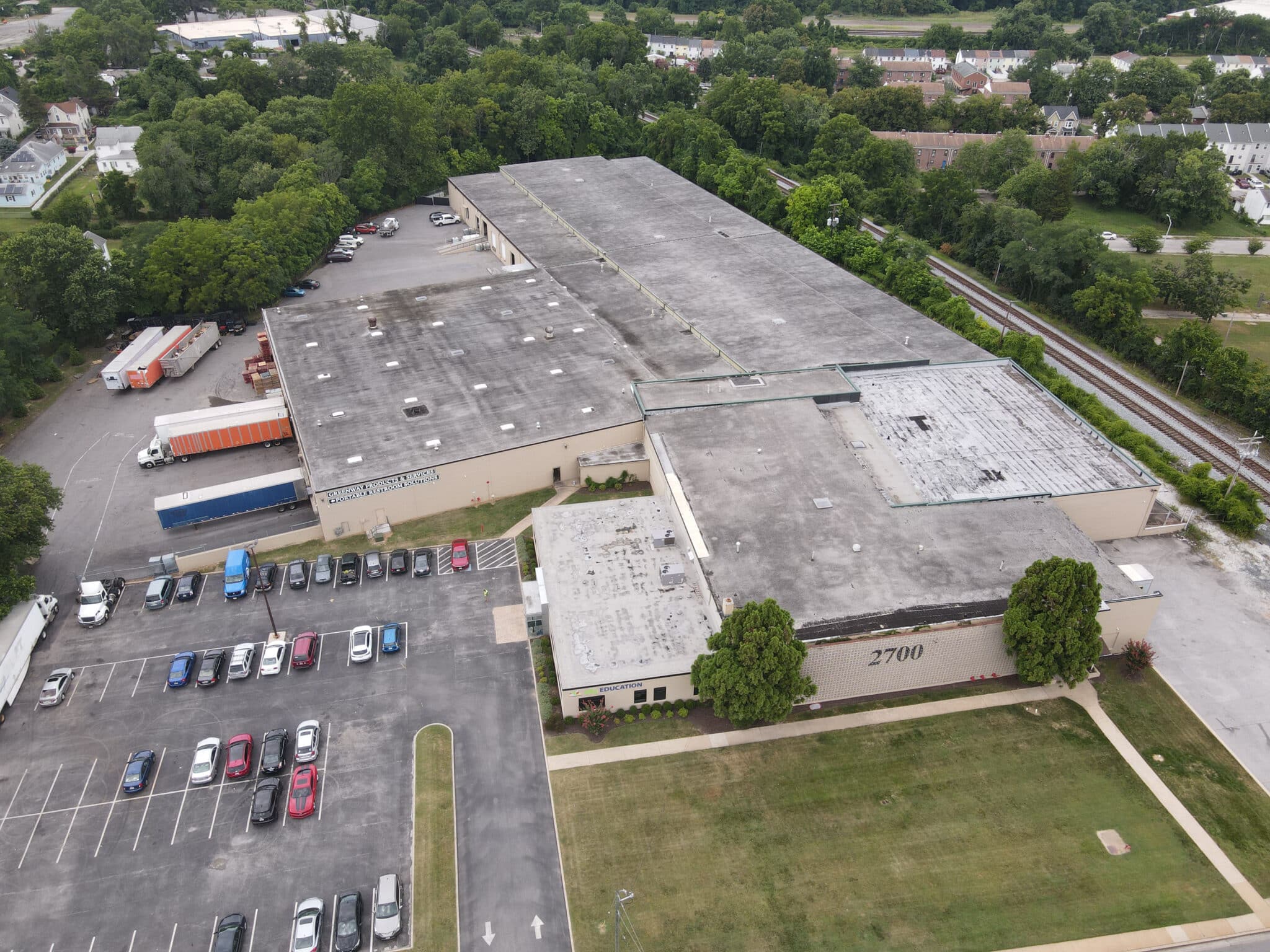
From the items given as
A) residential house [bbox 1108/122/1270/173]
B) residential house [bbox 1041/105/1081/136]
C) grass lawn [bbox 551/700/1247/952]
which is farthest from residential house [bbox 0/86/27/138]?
residential house [bbox 1108/122/1270/173]

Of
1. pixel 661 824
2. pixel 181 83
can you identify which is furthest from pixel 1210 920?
pixel 181 83

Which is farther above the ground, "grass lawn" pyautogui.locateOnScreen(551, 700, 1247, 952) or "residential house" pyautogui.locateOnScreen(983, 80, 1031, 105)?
"residential house" pyautogui.locateOnScreen(983, 80, 1031, 105)

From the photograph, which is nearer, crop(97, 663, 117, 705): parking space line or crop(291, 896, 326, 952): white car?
crop(291, 896, 326, 952): white car

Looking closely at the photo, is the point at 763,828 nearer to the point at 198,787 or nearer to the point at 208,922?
Answer: the point at 208,922

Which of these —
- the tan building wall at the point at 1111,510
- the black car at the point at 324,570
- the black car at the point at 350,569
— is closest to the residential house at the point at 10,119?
the black car at the point at 324,570

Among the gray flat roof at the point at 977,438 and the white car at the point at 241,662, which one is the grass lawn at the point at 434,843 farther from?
the gray flat roof at the point at 977,438

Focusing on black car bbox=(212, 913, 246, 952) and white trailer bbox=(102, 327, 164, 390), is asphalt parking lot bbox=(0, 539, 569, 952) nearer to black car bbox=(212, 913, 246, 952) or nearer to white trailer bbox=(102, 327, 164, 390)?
black car bbox=(212, 913, 246, 952)

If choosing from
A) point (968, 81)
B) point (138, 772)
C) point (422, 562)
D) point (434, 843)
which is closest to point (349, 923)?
point (434, 843)
